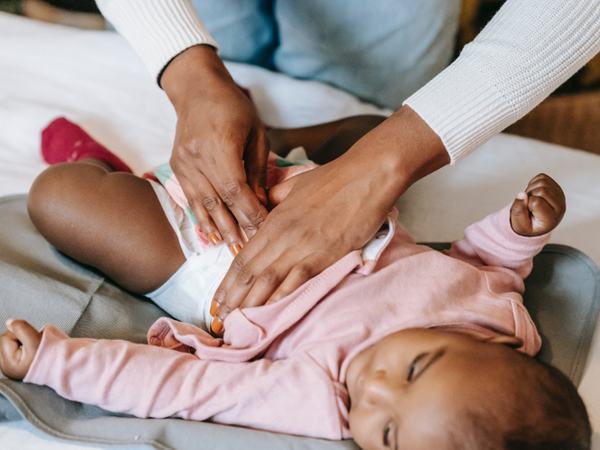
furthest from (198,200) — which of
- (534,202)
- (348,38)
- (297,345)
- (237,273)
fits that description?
(348,38)

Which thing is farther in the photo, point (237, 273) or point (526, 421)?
point (237, 273)

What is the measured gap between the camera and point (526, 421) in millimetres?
740

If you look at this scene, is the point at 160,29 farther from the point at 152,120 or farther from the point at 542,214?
the point at 542,214

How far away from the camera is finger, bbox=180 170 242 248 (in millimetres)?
935

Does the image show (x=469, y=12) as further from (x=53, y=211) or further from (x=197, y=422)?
(x=197, y=422)

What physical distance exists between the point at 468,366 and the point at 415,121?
1.07 feet

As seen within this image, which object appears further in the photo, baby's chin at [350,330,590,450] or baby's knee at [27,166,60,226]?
baby's knee at [27,166,60,226]

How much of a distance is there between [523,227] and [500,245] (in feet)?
0.15

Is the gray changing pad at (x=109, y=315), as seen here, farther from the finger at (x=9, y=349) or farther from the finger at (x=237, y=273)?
the finger at (x=237, y=273)

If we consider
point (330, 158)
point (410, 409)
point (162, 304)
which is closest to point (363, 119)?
point (330, 158)

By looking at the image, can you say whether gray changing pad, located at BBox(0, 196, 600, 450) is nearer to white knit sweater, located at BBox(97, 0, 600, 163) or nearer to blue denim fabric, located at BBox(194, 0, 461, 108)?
white knit sweater, located at BBox(97, 0, 600, 163)

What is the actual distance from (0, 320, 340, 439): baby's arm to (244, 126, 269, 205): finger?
0.26 m

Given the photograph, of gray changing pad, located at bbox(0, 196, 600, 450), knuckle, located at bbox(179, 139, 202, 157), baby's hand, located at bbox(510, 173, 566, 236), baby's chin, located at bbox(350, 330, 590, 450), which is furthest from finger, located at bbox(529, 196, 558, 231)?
knuckle, located at bbox(179, 139, 202, 157)

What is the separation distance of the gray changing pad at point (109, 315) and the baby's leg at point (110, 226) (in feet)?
0.12
